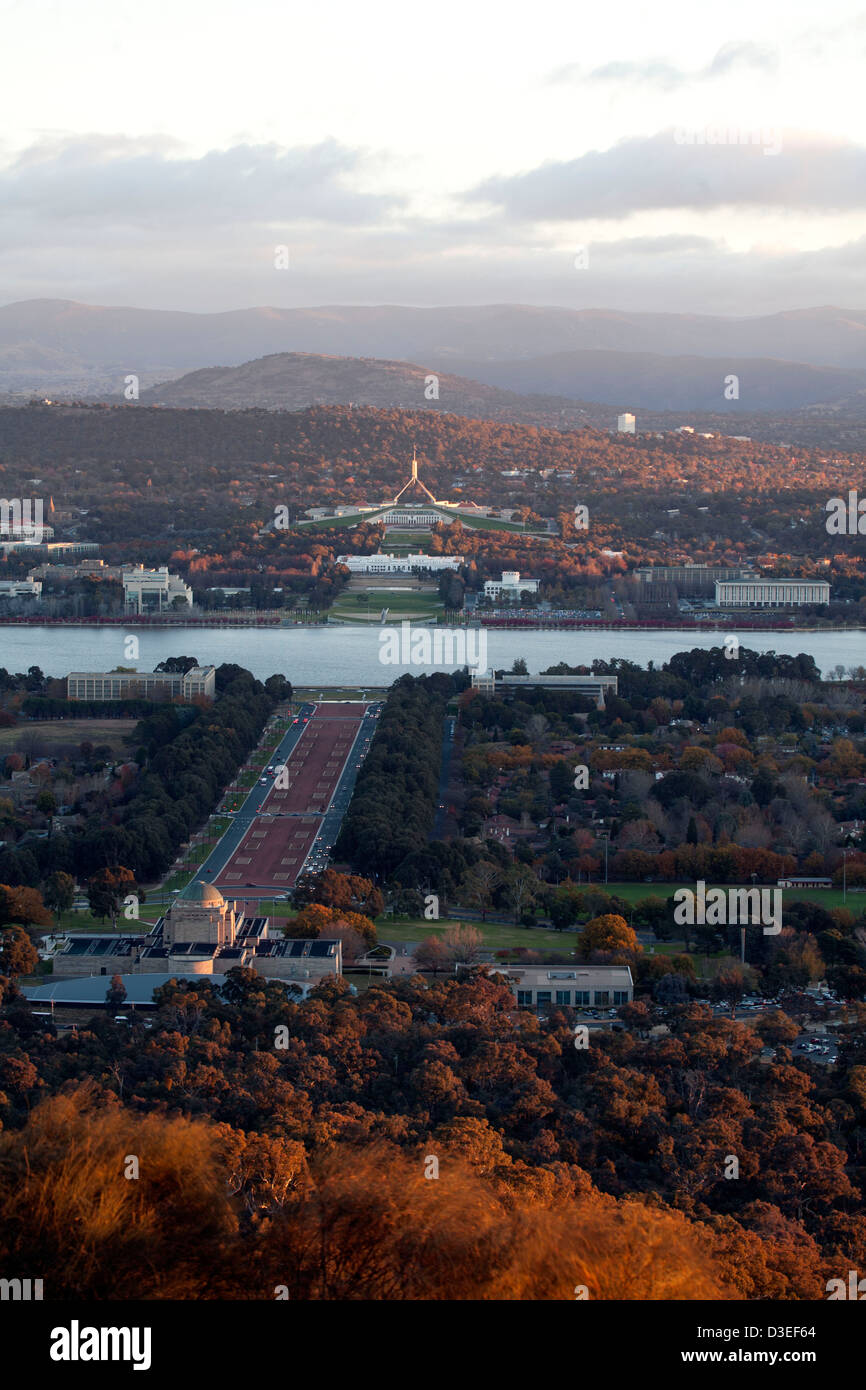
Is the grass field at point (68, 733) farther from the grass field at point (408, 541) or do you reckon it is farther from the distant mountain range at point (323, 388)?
the distant mountain range at point (323, 388)

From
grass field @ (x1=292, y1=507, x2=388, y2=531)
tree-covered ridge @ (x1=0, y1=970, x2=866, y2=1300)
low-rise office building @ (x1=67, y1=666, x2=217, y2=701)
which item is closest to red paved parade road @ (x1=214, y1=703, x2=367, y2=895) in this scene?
low-rise office building @ (x1=67, y1=666, x2=217, y2=701)

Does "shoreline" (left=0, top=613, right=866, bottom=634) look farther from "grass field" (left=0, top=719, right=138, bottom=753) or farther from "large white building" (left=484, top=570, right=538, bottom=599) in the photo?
"grass field" (left=0, top=719, right=138, bottom=753)

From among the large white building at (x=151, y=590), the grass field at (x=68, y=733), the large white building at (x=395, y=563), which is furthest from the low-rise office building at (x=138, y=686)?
the large white building at (x=395, y=563)

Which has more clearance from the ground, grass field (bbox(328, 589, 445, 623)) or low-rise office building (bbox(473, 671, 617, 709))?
grass field (bbox(328, 589, 445, 623))

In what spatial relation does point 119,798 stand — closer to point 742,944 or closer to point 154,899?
point 154,899

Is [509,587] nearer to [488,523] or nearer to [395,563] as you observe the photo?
[395,563]

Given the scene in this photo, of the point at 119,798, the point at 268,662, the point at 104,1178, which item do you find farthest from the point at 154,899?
the point at 268,662
